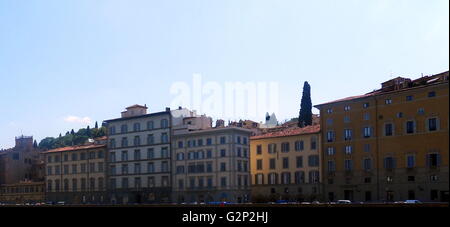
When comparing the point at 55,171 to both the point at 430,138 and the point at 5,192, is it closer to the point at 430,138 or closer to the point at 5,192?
the point at 5,192

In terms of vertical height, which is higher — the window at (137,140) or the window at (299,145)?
the window at (137,140)

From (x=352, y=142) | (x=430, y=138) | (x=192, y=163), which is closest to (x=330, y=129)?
(x=352, y=142)

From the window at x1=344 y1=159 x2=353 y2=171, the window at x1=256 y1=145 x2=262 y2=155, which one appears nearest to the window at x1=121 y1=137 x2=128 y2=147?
the window at x1=256 y1=145 x2=262 y2=155

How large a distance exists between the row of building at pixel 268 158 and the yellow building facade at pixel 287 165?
15 cm

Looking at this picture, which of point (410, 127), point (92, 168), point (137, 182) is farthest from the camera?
point (92, 168)

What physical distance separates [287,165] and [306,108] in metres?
15.2

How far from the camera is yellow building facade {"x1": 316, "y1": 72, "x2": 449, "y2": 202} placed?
63.9 meters

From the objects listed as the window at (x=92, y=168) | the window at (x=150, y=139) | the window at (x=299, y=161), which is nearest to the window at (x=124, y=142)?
the window at (x=150, y=139)

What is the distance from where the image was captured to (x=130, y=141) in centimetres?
9775

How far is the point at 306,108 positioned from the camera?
95062mm

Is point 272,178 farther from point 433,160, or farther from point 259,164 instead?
point 433,160

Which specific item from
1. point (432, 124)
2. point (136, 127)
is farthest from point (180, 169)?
point (432, 124)

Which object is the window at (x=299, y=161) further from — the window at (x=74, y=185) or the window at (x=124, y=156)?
the window at (x=74, y=185)

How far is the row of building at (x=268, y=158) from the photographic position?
6594 centimetres
